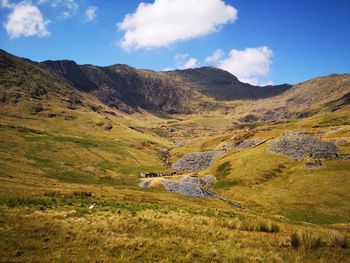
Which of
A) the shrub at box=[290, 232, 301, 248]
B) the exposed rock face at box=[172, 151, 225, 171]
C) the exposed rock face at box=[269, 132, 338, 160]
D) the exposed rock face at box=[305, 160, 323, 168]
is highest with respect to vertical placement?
the exposed rock face at box=[269, 132, 338, 160]

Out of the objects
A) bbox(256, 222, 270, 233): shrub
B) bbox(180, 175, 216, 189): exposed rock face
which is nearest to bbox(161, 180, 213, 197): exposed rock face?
bbox(180, 175, 216, 189): exposed rock face

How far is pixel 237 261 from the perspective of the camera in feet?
68.0

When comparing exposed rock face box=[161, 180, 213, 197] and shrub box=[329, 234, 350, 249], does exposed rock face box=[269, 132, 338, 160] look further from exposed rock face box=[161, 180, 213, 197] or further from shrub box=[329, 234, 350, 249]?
shrub box=[329, 234, 350, 249]

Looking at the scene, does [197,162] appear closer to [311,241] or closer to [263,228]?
[263,228]

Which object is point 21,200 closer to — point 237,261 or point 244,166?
point 237,261

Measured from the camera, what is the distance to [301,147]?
128 metres

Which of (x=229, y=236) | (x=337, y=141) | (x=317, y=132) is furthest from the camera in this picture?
(x=317, y=132)

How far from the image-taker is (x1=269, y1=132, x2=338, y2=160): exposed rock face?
11831 cm

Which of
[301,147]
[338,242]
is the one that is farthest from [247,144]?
[338,242]

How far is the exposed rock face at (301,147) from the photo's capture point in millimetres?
118312

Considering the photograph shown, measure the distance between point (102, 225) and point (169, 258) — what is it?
8.84m

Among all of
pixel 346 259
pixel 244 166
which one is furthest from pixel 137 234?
pixel 244 166

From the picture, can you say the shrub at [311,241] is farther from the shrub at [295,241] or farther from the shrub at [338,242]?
the shrub at [338,242]

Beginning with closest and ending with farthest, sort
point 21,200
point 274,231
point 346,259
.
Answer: point 346,259
point 274,231
point 21,200
